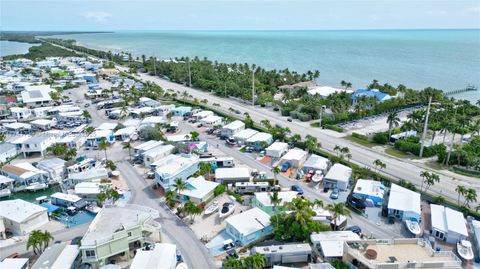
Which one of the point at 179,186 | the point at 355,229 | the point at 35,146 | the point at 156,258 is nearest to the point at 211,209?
the point at 179,186

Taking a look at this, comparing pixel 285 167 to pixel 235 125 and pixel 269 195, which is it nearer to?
pixel 269 195

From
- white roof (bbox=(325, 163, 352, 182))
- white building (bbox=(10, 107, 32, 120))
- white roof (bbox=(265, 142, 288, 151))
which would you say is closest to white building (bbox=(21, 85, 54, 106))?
white building (bbox=(10, 107, 32, 120))

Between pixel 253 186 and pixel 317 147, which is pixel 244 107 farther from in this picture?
pixel 253 186

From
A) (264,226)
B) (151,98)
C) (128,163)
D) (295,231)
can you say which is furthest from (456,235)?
(151,98)

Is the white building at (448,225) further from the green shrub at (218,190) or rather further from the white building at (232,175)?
the green shrub at (218,190)

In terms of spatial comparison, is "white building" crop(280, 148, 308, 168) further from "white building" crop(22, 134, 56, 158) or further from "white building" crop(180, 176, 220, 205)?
"white building" crop(22, 134, 56, 158)

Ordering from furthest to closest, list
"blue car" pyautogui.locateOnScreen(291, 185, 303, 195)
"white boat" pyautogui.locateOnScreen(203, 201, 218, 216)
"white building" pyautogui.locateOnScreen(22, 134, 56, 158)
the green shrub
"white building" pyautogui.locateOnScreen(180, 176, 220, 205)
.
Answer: "white building" pyautogui.locateOnScreen(22, 134, 56, 158) < "blue car" pyautogui.locateOnScreen(291, 185, 303, 195) < the green shrub < "white building" pyautogui.locateOnScreen(180, 176, 220, 205) < "white boat" pyautogui.locateOnScreen(203, 201, 218, 216)
